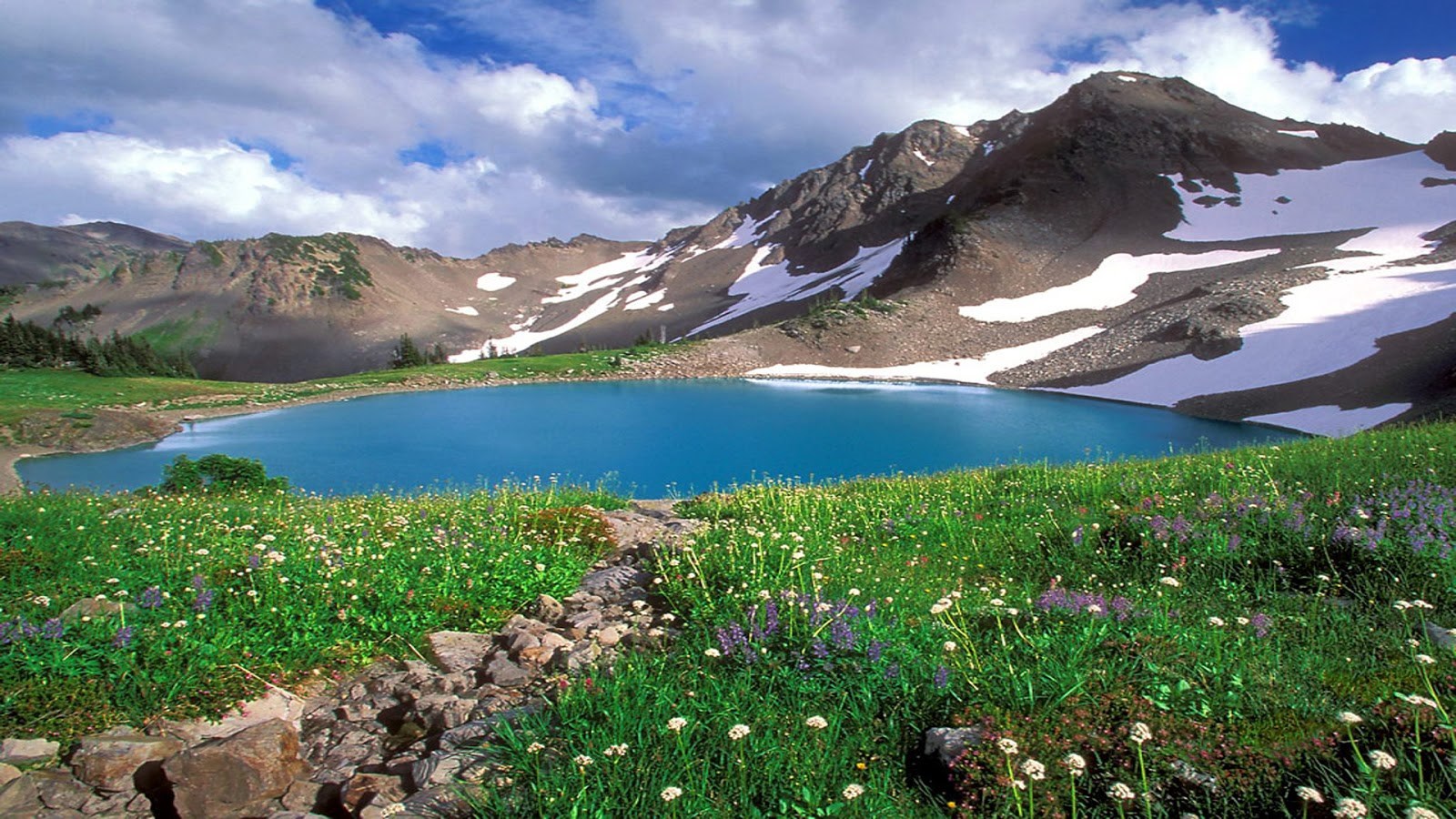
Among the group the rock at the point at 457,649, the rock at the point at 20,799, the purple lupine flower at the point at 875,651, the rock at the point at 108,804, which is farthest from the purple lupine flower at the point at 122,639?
the purple lupine flower at the point at 875,651

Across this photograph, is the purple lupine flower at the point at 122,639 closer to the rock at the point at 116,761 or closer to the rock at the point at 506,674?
the rock at the point at 116,761

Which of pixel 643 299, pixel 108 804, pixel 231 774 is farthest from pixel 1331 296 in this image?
pixel 643 299

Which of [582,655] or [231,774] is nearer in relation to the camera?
[231,774]

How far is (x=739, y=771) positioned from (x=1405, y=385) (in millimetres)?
53033

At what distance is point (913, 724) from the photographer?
155 inches

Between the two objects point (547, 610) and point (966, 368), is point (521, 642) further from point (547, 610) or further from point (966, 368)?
point (966, 368)

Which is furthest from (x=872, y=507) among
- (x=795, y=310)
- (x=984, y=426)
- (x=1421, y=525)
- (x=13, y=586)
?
(x=795, y=310)

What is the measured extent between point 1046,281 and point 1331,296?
2880cm

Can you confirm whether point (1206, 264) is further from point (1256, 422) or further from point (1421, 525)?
point (1421, 525)

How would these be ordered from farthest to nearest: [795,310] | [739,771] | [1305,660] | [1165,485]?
[795,310] < [1165,485] < [1305,660] < [739,771]

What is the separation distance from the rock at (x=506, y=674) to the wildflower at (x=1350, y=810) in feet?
14.9

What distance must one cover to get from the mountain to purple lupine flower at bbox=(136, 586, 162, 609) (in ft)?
164

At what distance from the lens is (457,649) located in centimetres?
574

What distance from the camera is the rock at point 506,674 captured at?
17.1 feet
